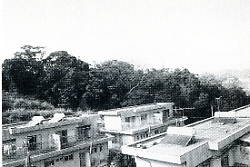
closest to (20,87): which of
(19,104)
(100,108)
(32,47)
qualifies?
(19,104)

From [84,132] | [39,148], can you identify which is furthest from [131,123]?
[39,148]

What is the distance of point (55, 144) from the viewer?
10328 mm

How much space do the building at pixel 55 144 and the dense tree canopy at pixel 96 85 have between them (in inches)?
277

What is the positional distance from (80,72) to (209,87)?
41.0 feet

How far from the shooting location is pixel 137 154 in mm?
7695

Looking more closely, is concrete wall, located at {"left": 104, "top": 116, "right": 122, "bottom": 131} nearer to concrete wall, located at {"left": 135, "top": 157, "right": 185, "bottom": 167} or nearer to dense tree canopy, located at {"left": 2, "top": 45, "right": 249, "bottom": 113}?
dense tree canopy, located at {"left": 2, "top": 45, "right": 249, "bottom": 113}

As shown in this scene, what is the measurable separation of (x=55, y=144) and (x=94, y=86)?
9.52 meters

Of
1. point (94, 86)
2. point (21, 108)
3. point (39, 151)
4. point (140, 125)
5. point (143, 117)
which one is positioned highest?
point (94, 86)

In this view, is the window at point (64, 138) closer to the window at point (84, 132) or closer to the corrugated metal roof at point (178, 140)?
the window at point (84, 132)

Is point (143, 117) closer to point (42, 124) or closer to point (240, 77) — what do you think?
point (42, 124)

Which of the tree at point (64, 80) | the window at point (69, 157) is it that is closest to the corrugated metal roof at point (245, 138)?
the window at point (69, 157)

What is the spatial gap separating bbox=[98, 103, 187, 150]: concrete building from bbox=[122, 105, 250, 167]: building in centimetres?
460

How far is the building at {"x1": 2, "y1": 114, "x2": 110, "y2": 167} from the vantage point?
363 inches

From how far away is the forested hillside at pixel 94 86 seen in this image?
1853 cm
